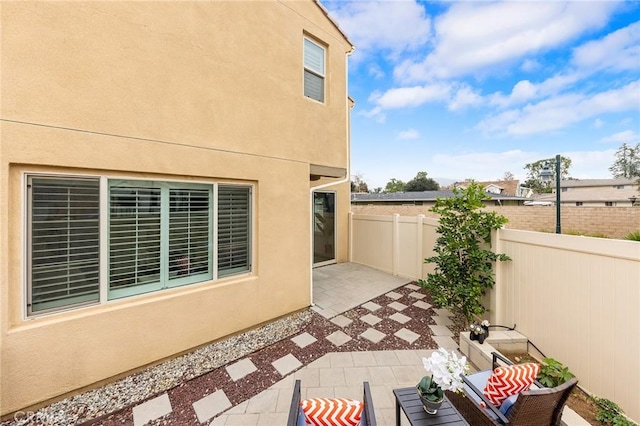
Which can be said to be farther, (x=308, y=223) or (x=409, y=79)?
(x=409, y=79)

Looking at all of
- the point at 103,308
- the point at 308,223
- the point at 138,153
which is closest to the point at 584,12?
the point at 308,223

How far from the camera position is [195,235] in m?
4.23

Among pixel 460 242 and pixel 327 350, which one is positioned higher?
pixel 460 242

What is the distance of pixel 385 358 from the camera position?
13.2 ft

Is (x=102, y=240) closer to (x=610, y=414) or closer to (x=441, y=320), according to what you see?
(x=441, y=320)

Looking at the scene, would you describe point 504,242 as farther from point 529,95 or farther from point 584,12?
point 529,95

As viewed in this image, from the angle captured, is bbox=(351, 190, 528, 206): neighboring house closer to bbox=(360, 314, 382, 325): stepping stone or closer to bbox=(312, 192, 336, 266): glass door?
bbox=(312, 192, 336, 266): glass door

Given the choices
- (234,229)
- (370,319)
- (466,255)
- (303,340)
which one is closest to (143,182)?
(234,229)

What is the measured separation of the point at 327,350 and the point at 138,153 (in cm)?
447

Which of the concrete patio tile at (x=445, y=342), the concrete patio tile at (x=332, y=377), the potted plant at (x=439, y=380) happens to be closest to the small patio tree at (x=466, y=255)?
the concrete patio tile at (x=445, y=342)

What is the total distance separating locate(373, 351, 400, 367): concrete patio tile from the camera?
389cm

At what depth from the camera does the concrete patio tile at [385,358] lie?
389 centimetres

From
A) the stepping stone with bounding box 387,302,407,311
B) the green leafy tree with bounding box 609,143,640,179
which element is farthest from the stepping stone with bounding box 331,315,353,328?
the green leafy tree with bounding box 609,143,640,179

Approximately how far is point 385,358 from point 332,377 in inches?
40.7
